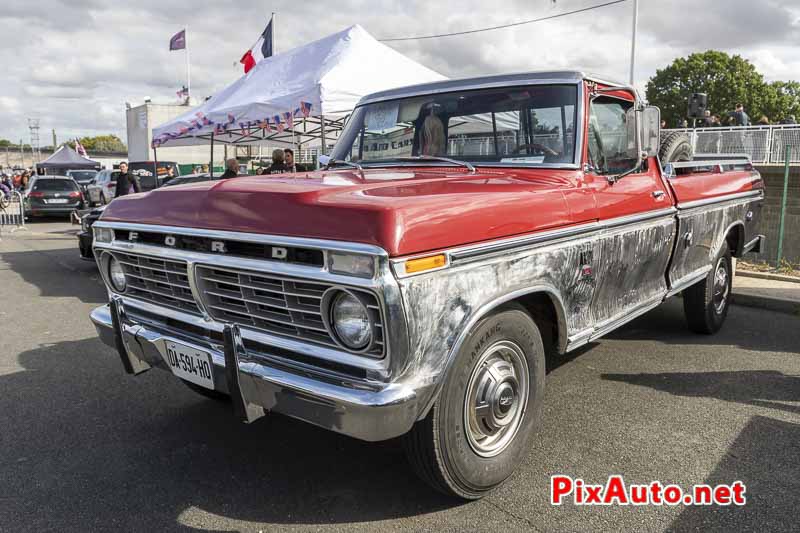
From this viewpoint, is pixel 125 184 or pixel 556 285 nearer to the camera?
pixel 556 285

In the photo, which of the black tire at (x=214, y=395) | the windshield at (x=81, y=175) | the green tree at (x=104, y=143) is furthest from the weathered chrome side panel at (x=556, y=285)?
the green tree at (x=104, y=143)

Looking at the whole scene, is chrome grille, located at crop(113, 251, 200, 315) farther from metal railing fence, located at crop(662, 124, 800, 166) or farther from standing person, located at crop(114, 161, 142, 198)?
metal railing fence, located at crop(662, 124, 800, 166)

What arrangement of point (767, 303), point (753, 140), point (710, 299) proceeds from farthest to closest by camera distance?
point (753, 140)
point (767, 303)
point (710, 299)

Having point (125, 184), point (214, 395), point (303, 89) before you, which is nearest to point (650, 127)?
point (214, 395)

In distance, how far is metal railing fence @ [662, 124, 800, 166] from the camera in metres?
14.0

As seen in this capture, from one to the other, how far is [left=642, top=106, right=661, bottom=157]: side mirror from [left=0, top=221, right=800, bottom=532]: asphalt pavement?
5.47 feet

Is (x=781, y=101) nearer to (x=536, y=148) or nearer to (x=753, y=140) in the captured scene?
(x=753, y=140)

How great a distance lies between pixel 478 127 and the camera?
3719 mm

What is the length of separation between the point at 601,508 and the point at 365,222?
175 centimetres

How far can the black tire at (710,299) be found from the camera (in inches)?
206

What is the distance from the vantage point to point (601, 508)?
9.07ft

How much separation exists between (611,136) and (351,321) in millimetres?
2401

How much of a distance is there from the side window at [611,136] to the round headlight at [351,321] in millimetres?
1972

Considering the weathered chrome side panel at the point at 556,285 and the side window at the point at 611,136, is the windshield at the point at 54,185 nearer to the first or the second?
the side window at the point at 611,136
